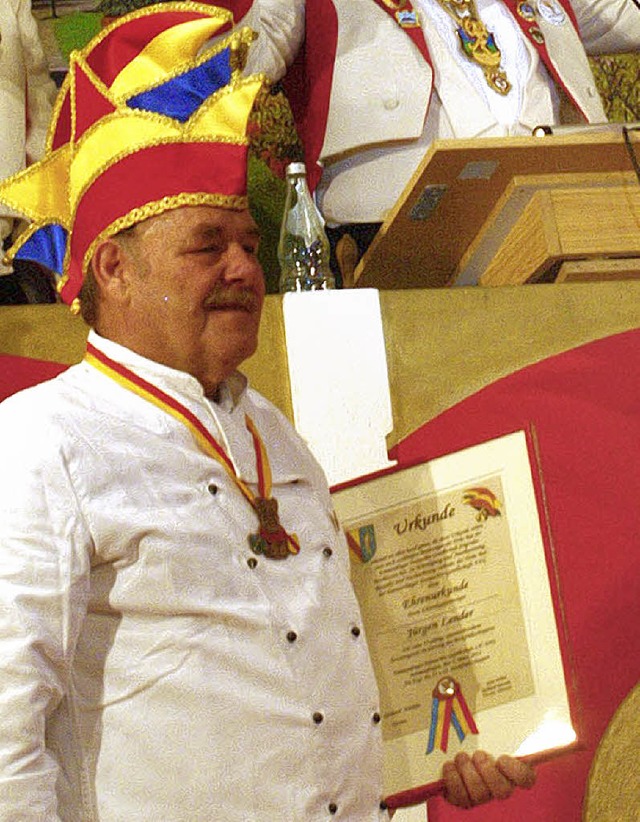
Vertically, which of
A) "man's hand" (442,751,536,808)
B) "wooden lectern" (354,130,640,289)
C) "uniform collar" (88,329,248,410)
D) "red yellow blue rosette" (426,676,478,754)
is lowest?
"man's hand" (442,751,536,808)

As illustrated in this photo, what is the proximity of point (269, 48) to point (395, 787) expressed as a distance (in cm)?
152

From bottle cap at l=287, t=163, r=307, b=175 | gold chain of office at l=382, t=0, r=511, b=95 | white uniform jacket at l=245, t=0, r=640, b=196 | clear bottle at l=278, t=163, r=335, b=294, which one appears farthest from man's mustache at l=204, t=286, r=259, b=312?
gold chain of office at l=382, t=0, r=511, b=95

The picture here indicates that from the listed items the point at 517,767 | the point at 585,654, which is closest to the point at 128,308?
the point at 517,767

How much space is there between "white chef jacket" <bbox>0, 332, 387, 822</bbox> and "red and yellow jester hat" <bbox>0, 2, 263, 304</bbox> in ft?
0.79

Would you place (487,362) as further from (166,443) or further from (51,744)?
(51,744)

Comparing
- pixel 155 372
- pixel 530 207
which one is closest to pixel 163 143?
pixel 155 372

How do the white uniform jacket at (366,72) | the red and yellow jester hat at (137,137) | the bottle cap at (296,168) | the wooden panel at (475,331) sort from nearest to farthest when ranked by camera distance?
1. the red and yellow jester hat at (137,137)
2. the wooden panel at (475,331)
3. the bottle cap at (296,168)
4. the white uniform jacket at (366,72)

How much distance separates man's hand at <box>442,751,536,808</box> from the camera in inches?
61.6

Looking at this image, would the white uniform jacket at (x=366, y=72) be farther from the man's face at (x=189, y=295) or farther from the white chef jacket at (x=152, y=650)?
the white chef jacket at (x=152, y=650)

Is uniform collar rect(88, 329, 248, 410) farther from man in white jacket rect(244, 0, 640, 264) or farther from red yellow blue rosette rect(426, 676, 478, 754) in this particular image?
man in white jacket rect(244, 0, 640, 264)

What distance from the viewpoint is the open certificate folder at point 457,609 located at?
1.63 metres

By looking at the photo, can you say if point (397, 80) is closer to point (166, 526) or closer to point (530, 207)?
point (530, 207)

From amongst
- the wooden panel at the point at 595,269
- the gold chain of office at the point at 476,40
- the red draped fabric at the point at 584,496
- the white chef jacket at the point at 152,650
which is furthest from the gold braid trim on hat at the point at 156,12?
the gold chain of office at the point at 476,40

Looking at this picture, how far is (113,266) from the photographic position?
156cm
